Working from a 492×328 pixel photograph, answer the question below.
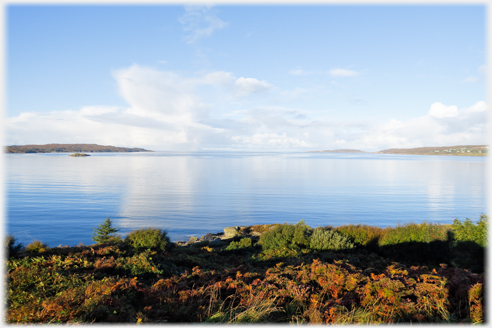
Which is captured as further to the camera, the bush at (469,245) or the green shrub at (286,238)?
the green shrub at (286,238)

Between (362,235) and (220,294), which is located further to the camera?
(362,235)

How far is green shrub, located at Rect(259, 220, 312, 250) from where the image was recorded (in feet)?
42.4

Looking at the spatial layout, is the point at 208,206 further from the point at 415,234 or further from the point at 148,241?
the point at 415,234

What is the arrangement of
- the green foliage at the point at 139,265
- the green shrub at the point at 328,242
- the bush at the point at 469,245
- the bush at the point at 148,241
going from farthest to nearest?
the green shrub at the point at 328,242 < the bush at the point at 469,245 < the bush at the point at 148,241 < the green foliage at the point at 139,265

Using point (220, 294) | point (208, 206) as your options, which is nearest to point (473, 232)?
point (220, 294)

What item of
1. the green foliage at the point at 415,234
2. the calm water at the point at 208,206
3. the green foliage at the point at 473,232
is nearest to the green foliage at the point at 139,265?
the green foliage at the point at 415,234

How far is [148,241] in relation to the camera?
38.6ft

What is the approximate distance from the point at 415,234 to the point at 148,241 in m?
13.9

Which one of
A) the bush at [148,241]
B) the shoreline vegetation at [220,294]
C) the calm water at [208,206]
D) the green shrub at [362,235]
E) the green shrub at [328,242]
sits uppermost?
the shoreline vegetation at [220,294]

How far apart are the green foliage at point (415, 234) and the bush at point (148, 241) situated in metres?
11.6

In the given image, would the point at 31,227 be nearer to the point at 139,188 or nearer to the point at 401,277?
the point at 139,188

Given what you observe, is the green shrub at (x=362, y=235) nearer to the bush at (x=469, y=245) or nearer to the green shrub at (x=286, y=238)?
the green shrub at (x=286, y=238)

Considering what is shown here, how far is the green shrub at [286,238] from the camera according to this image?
12930 mm

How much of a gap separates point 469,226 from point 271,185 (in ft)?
143
